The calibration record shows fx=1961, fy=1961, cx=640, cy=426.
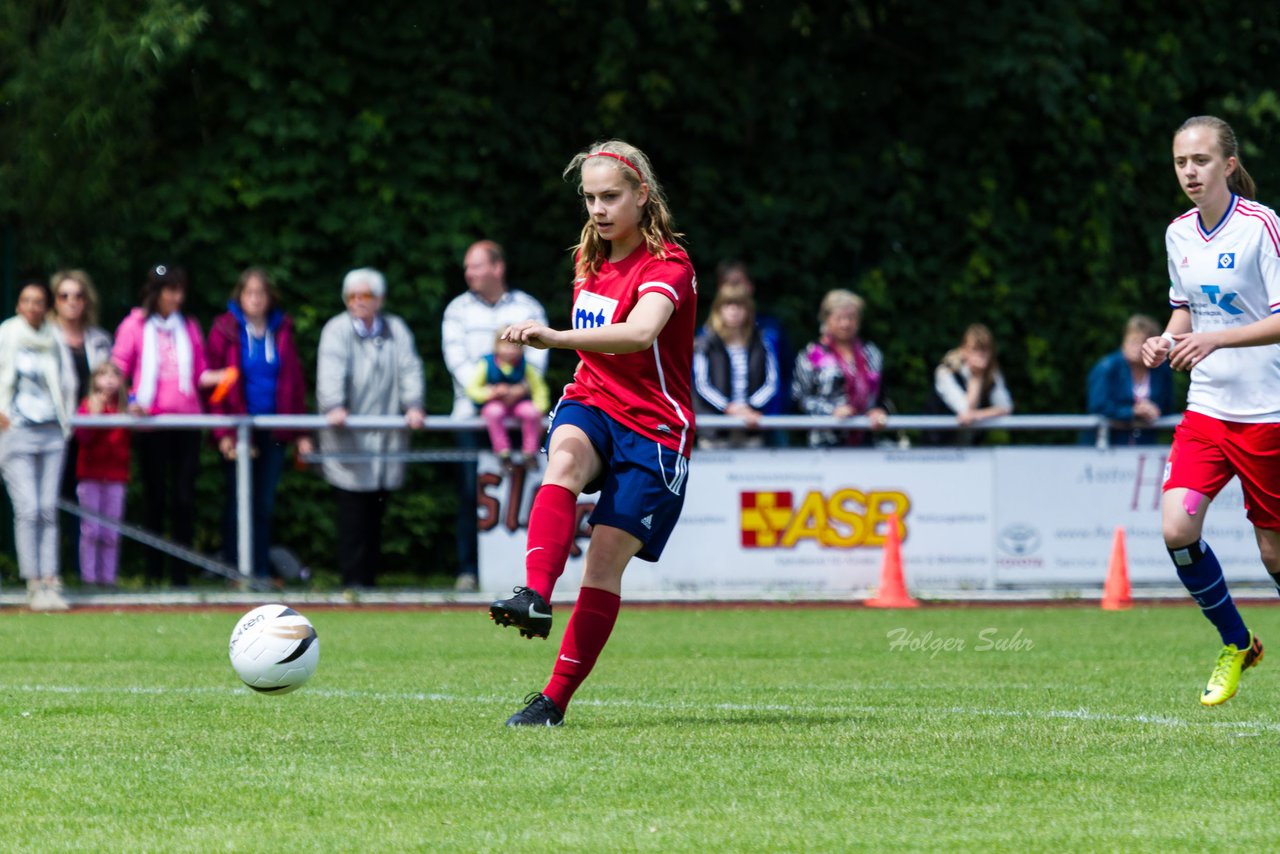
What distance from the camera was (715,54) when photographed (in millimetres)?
17766

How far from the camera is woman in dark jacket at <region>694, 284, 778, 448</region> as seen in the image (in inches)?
561

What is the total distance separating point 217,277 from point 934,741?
11292 millimetres

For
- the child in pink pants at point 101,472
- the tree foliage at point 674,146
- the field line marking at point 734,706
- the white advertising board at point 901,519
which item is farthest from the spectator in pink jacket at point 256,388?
the field line marking at point 734,706

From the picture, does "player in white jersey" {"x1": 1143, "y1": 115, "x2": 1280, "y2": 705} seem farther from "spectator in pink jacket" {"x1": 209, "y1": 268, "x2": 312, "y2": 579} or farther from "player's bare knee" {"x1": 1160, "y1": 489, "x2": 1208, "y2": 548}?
"spectator in pink jacket" {"x1": 209, "y1": 268, "x2": 312, "y2": 579}

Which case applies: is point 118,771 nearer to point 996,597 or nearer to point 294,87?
point 996,597

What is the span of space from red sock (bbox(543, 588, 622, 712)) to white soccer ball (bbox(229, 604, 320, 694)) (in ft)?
2.97

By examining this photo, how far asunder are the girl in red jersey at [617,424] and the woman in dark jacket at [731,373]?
23.3ft

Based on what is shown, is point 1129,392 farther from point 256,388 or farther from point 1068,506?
point 256,388

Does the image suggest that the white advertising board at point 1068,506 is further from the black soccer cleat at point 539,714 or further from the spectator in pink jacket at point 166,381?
the black soccer cleat at point 539,714

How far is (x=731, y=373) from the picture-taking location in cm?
1429

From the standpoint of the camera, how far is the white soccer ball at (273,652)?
7039 mm

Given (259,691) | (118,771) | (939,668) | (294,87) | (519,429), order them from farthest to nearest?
(294,87), (519,429), (939,668), (259,691), (118,771)

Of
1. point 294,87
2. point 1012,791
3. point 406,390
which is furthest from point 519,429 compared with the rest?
point 1012,791

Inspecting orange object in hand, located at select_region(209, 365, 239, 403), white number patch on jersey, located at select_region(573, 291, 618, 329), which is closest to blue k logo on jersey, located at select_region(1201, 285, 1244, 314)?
white number patch on jersey, located at select_region(573, 291, 618, 329)
